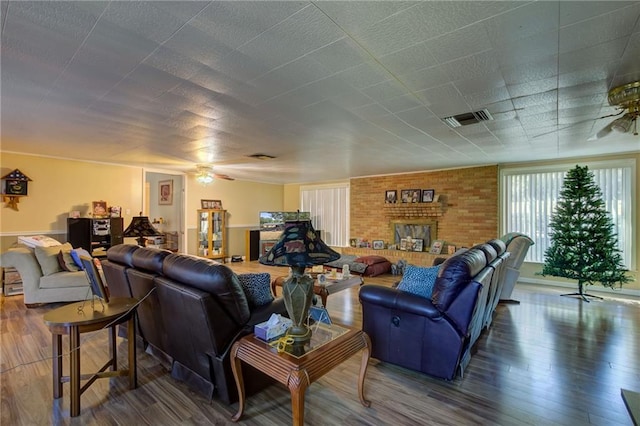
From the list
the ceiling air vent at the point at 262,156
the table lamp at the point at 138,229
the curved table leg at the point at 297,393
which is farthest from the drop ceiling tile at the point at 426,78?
the table lamp at the point at 138,229

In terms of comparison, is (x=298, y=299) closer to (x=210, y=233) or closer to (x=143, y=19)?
(x=143, y=19)

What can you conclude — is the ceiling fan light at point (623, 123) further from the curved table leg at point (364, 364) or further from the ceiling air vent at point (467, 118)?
the curved table leg at point (364, 364)

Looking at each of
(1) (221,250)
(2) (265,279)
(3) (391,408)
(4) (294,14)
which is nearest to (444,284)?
(3) (391,408)

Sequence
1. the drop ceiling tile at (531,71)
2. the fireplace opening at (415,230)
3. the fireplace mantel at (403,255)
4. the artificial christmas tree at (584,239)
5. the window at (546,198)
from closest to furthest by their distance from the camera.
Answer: the drop ceiling tile at (531,71) < the artificial christmas tree at (584,239) < the window at (546,198) < the fireplace mantel at (403,255) < the fireplace opening at (415,230)

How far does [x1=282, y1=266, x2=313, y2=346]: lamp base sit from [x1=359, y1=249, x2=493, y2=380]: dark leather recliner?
973 mm

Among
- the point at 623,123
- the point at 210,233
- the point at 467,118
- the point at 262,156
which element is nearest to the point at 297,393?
the point at 467,118

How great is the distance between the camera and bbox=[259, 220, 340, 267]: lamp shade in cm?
183

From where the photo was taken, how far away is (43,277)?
4254mm

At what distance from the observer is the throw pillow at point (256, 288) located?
233 cm

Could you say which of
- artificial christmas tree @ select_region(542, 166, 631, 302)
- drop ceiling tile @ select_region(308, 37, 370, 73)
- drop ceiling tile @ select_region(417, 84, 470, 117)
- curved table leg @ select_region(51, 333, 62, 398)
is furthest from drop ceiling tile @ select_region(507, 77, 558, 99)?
curved table leg @ select_region(51, 333, 62, 398)

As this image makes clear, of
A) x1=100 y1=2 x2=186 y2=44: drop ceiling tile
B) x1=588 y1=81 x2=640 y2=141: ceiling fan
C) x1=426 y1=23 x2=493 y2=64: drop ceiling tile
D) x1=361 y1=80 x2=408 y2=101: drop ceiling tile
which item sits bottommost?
x1=588 y1=81 x2=640 y2=141: ceiling fan

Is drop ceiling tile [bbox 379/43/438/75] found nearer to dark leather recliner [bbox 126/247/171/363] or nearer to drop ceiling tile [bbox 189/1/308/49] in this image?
drop ceiling tile [bbox 189/1/308/49]

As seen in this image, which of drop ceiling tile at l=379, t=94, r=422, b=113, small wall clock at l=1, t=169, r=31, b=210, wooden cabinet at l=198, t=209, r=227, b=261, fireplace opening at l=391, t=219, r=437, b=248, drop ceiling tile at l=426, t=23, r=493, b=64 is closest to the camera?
drop ceiling tile at l=426, t=23, r=493, b=64

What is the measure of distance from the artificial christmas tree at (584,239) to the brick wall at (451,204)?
1.22 meters
